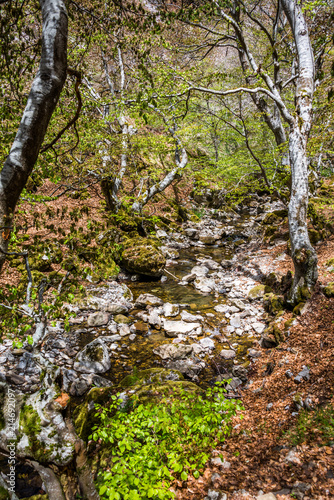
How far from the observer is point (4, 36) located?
8.44 ft

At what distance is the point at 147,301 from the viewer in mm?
7867

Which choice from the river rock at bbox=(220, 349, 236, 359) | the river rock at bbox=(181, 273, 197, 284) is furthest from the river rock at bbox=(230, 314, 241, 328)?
the river rock at bbox=(181, 273, 197, 284)

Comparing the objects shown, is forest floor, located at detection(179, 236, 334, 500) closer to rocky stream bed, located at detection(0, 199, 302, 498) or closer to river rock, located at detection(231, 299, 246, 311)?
rocky stream bed, located at detection(0, 199, 302, 498)

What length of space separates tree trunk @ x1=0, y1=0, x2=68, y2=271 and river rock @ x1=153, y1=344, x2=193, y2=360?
4.52 meters

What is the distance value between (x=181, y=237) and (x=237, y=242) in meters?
3.32

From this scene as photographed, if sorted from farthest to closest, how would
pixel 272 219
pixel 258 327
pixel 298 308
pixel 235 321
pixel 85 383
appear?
pixel 272 219, pixel 235 321, pixel 258 327, pixel 298 308, pixel 85 383

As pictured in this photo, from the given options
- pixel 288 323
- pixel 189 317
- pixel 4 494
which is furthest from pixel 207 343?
pixel 4 494

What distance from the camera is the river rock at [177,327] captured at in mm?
6281

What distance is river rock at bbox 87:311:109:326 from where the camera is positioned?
6648mm

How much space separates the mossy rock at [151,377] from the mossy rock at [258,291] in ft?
13.8

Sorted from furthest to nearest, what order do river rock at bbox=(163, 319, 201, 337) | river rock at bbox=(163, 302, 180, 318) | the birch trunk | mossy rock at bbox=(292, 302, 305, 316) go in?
river rock at bbox=(163, 302, 180, 318) < river rock at bbox=(163, 319, 201, 337) < the birch trunk < mossy rock at bbox=(292, 302, 305, 316)

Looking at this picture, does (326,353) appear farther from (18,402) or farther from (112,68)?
(112,68)

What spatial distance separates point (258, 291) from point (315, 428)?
18.2ft

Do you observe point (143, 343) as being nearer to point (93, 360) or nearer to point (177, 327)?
point (177, 327)
